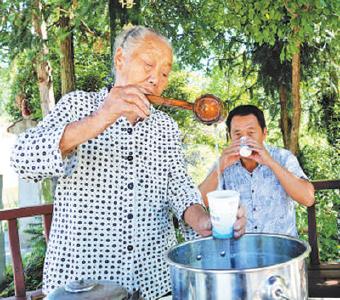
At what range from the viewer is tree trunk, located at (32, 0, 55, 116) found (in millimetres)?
3654

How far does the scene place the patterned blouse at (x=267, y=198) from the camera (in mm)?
2600

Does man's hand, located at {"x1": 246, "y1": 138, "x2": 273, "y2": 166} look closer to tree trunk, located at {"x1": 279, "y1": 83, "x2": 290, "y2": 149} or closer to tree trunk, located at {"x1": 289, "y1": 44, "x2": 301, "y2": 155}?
tree trunk, located at {"x1": 289, "y1": 44, "x2": 301, "y2": 155}

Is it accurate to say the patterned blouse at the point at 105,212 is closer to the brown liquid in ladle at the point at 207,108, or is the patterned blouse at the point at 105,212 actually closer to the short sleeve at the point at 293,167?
the brown liquid in ladle at the point at 207,108

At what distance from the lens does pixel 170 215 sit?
64.7 inches

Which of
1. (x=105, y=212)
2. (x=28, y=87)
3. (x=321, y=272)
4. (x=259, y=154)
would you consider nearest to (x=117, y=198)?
(x=105, y=212)

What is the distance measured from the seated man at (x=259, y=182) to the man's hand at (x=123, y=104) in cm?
141

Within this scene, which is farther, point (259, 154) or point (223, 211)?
point (259, 154)

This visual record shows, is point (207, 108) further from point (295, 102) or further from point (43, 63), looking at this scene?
point (295, 102)

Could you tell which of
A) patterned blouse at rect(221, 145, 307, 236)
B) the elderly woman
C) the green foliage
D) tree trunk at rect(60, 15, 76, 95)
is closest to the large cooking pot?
the elderly woman

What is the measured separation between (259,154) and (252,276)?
1.62m

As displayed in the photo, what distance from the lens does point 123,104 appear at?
1.16 m

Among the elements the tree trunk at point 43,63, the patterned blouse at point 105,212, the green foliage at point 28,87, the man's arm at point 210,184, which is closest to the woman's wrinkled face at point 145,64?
the patterned blouse at point 105,212

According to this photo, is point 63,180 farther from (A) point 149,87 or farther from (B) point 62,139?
(A) point 149,87

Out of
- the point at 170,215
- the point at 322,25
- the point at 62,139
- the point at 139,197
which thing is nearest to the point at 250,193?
the point at 170,215
